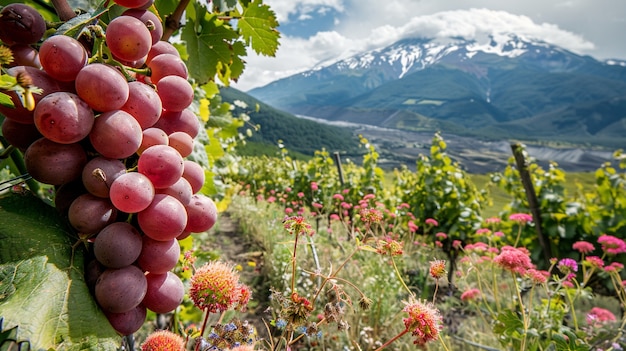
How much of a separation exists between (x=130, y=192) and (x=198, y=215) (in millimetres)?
158

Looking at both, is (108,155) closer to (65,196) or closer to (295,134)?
(65,196)

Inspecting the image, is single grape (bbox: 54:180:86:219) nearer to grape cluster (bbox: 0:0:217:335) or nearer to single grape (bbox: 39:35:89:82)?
grape cluster (bbox: 0:0:217:335)

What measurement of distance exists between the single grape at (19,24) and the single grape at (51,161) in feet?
0.53

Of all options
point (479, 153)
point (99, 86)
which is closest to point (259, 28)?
point (99, 86)

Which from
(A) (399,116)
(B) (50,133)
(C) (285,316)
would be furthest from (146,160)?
(A) (399,116)

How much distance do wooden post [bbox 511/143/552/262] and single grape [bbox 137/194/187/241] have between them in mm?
5443

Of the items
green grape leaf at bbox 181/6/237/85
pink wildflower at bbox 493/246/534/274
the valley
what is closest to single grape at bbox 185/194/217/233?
green grape leaf at bbox 181/6/237/85

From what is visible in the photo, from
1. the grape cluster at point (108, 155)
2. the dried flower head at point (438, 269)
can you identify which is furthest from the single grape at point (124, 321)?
the dried flower head at point (438, 269)

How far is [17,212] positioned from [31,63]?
224 mm

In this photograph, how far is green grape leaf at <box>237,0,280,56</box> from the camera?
139 cm

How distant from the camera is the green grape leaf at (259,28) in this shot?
1388 millimetres

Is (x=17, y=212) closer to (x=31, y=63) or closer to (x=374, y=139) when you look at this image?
(x=31, y=63)

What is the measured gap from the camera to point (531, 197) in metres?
5.09

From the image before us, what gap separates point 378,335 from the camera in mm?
3289
